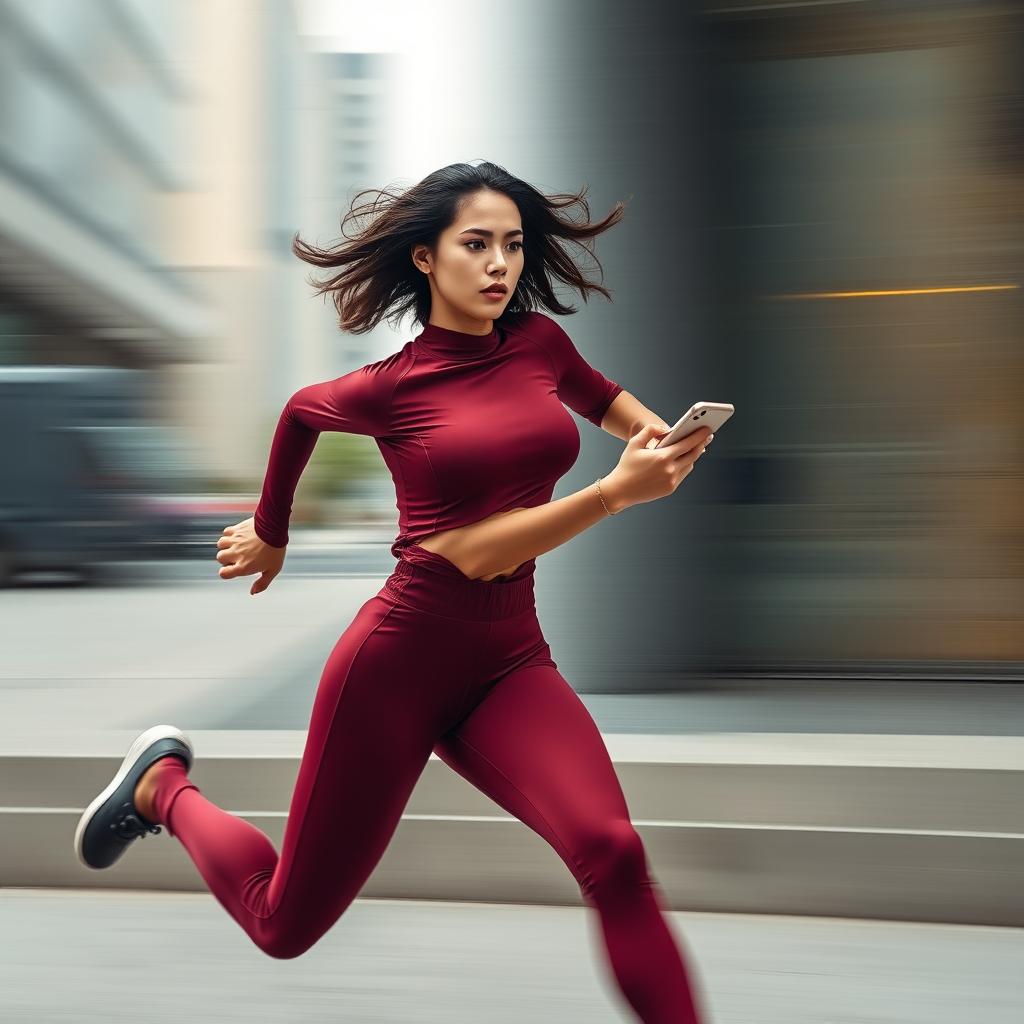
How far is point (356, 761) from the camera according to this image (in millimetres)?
2057

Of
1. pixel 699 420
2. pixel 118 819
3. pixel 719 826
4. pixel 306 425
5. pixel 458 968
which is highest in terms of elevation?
pixel 699 420

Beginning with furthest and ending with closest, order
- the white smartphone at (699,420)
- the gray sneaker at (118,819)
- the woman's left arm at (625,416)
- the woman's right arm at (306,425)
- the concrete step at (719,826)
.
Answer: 1. the concrete step at (719,826)
2. the gray sneaker at (118,819)
3. the woman's left arm at (625,416)
4. the woman's right arm at (306,425)
5. the white smartphone at (699,420)

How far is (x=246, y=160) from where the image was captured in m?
5.77

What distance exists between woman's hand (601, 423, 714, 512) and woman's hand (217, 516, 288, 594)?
30.3 inches

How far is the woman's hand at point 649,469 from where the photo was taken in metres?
1.84

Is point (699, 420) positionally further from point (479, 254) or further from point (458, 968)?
point (458, 968)

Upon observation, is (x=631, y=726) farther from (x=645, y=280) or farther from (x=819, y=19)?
(x=819, y=19)

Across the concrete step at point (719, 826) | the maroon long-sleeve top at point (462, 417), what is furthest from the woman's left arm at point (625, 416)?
the concrete step at point (719, 826)

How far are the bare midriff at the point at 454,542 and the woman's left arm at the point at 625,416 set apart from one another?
317 millimetres

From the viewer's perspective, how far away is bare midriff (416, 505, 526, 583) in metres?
2.05

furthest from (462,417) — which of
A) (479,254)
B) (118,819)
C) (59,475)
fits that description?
(59,475)

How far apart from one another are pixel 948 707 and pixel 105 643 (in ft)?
11.1

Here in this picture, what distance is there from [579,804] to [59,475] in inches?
258

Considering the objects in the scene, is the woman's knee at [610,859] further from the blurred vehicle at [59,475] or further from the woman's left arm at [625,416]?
the blurred vehicle at [59,475]
